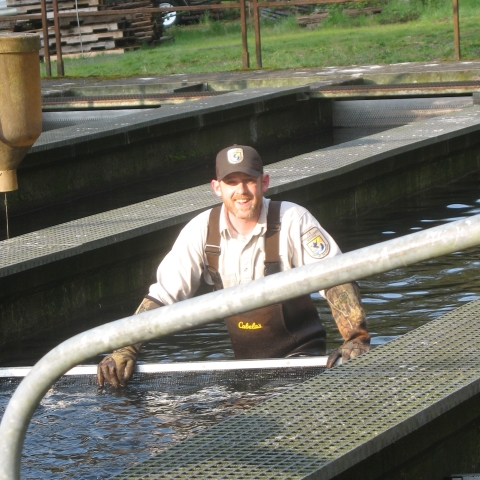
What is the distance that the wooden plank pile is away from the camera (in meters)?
26.7

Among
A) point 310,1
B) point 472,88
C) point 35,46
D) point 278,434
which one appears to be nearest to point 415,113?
point 472,88

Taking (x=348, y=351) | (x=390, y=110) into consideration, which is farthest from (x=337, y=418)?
(x=390, y=110)

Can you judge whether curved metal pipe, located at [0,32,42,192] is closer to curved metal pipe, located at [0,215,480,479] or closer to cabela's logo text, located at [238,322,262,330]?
cabela's logo text, located at [238,322,262,330]

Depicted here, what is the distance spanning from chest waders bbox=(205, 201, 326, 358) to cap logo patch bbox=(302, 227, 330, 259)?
130mm

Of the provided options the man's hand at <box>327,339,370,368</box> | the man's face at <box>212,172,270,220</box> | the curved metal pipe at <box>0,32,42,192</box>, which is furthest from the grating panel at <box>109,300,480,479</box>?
the curved metal pipe at <box>0,32,42,192</box>

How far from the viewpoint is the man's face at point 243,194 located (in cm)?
472

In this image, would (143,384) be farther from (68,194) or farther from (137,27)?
(137,27)

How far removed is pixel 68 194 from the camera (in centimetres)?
1115

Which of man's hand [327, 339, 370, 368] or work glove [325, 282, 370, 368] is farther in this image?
work glove [325, 282, 370, 368]

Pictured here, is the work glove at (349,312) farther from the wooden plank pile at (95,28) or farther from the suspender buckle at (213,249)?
the wooden plank pile at (95,28)

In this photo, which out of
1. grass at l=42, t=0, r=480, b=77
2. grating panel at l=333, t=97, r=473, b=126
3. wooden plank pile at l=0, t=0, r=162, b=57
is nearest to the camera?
grating panel at l=333, t=97, r=473, b=126

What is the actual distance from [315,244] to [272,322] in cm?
40

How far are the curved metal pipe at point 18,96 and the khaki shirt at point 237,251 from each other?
1.44m

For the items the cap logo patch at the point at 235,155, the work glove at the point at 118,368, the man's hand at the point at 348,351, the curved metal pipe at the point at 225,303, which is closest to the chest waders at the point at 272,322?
the cap logo patch at the point at 235,155
